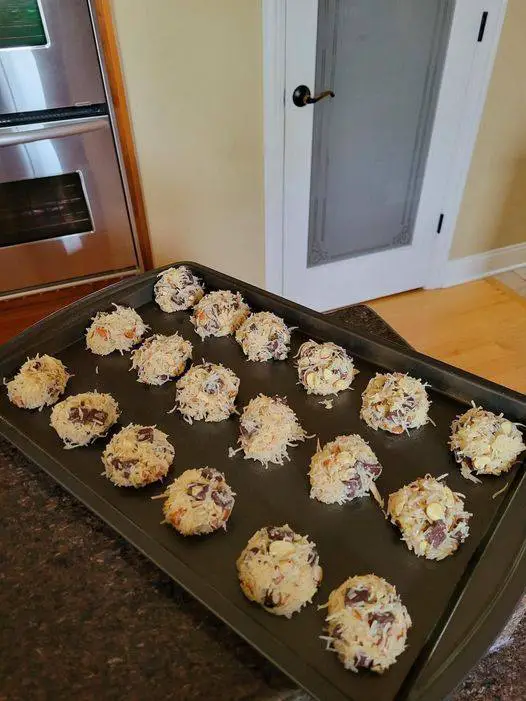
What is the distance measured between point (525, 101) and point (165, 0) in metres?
1.89

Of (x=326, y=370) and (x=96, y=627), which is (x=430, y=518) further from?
(x=96, y=627)

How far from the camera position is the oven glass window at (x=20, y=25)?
5.84ft

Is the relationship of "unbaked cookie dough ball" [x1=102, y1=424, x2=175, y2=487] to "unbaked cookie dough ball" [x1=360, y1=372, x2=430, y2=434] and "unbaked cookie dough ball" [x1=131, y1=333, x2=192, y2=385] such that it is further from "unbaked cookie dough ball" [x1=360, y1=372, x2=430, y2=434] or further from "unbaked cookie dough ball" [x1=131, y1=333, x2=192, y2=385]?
"unbaked cookie dough ball" [x1=360, y1=372, x2=430, y2=434]

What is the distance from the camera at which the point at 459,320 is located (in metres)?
2.92

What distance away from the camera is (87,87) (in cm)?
199

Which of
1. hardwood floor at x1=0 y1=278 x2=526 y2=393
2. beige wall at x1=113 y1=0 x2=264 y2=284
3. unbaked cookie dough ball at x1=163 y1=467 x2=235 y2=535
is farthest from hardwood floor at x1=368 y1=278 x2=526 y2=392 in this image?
unbaked cookie dough ball at x1=163 y1=467 x2=235 y2=535

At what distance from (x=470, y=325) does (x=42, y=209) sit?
2.21m

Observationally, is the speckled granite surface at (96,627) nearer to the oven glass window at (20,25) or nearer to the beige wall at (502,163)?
the oven glass window at (20,25)

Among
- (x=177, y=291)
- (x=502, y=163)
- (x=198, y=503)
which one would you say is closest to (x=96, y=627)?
(x=198, y=503)

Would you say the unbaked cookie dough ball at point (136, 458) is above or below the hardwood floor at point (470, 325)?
above

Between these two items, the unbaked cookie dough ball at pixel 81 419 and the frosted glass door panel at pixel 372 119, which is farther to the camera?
the frosted glass door panel at pixel 372 119

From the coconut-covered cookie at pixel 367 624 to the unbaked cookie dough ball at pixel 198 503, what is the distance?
0.77 ft

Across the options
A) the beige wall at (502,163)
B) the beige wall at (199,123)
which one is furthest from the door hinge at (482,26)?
the beige wall at (199,123)

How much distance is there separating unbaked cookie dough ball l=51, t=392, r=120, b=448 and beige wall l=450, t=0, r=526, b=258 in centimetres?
249
